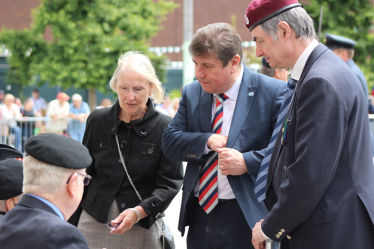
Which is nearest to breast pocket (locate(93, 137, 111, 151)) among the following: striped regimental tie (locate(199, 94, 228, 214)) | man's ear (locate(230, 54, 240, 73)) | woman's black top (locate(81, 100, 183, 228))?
woman's black top (locate(81, 100, 183, 228))

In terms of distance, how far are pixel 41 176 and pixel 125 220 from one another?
0.94 metres

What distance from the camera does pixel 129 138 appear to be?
9.91ft

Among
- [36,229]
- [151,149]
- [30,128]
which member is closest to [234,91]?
[151,149]

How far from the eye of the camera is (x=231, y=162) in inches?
92.3

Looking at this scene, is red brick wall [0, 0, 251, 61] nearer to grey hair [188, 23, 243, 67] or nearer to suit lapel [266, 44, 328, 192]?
grey hair [188, 23, 243, 67]

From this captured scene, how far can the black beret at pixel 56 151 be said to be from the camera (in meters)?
1.84

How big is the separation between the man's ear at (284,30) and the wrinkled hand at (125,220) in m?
1.53

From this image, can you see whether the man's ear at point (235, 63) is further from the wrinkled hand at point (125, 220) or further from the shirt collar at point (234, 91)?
the wrinkled hand at point (125, 220)

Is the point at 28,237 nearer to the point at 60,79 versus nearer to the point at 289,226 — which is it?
the point at 289,226

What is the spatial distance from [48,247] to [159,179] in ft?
4.38

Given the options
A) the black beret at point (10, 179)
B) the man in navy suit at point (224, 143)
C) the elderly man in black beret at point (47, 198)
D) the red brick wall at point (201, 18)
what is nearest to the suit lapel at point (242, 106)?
the man in navy suit at point (224, 143)

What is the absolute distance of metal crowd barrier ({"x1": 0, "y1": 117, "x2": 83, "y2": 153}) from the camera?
9766mm

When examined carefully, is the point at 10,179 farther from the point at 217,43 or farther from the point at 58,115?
the point at 58,115

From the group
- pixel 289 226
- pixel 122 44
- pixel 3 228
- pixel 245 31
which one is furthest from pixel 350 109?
pixel 245 31
